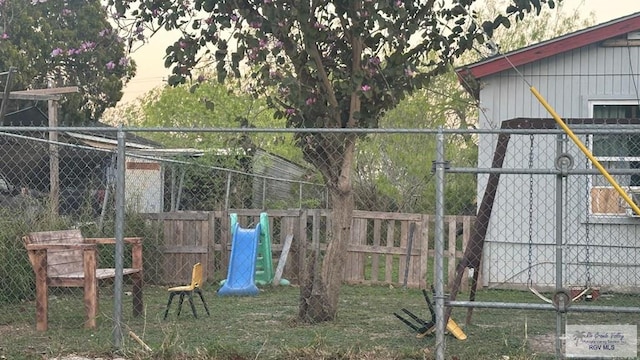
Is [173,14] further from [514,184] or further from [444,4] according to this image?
[514,184]

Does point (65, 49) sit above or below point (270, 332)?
above

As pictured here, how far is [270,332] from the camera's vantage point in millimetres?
8758

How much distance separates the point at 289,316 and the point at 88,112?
20361 mm

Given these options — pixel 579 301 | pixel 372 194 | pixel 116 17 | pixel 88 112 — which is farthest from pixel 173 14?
pixel 88 112

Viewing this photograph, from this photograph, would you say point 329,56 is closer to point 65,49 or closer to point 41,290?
point 41,290

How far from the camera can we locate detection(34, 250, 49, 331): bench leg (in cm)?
887

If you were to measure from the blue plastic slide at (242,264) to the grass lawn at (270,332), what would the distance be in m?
0.38

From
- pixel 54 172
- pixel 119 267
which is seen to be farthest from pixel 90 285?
pixel 54 172

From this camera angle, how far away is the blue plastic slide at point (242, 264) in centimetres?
1218

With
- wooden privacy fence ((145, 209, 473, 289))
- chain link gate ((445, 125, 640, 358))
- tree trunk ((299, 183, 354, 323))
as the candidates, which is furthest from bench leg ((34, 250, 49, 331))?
chain link gate ((445, 125, 640, 358))

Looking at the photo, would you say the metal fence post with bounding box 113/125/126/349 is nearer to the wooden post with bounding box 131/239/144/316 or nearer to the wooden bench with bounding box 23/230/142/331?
the wooden bench with bounding box 23/230/142/331

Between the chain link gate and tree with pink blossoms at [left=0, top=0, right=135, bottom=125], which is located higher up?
tree with pink blossoms at [left=0, top=0, right=135, bottom=125]

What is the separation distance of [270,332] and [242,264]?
385cm

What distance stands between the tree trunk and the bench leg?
2518mm
